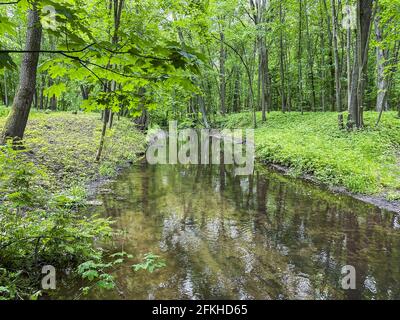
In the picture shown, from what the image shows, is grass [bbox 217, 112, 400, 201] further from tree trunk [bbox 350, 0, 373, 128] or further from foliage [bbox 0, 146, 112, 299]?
foliage [bbox 0, 146, 112, 299]

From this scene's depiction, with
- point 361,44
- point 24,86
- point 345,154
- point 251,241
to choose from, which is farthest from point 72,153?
point 361,44

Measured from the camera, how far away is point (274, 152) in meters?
14.5

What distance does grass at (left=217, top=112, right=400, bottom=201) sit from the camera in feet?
30.3

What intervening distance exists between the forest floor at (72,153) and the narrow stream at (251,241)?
123 centimetres

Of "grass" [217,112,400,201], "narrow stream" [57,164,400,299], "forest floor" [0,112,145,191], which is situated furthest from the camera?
"grass" [217,112,400,201]

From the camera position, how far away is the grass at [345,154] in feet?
30.3

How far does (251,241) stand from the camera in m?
5.75

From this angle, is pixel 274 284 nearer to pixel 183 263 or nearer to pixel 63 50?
pixel 183 263

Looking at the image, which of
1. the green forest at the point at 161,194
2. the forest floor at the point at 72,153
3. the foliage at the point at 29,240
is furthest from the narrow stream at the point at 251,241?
the forest floor at the point at 72,153

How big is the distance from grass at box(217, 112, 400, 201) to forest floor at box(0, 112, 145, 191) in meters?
6.99

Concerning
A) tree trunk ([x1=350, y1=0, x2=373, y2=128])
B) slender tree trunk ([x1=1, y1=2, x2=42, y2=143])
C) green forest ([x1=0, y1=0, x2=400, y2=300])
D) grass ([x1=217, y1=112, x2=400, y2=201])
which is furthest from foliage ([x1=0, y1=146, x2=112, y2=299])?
tree trunk ([x1=350, y1=0, x2=373, y2=128])

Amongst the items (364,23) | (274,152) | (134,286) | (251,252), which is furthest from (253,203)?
(364,23)

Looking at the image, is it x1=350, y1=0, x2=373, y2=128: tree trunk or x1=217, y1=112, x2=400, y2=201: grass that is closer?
x1=217, y1=112, x2=400, y2=201: grass
